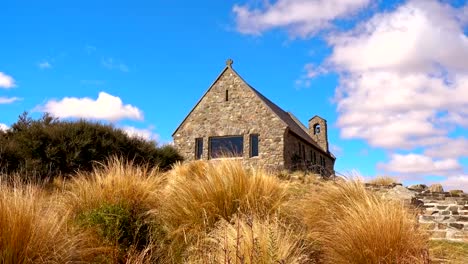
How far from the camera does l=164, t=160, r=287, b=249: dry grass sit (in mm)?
5156

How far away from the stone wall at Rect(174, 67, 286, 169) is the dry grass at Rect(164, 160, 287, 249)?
13580mm

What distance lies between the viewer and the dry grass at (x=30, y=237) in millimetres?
3463

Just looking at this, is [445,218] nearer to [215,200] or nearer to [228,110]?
[215,200]

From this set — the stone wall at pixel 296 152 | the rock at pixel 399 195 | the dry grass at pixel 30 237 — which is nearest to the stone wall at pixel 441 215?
the rock at pixel 399 195

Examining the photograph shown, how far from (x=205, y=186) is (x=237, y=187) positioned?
423 millimetres

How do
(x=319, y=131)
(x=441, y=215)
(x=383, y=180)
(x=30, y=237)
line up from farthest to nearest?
(x=319, y=131)
(x=383, y=180)
(x=441, y=215)
(x=30, y=237)

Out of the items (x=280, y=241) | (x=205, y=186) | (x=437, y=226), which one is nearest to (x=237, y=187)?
(x=205, y=186)

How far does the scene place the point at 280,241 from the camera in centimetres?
409

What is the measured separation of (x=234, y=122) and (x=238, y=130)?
46 cm

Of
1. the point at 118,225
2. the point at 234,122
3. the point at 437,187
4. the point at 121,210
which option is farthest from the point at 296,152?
the point at 118,225

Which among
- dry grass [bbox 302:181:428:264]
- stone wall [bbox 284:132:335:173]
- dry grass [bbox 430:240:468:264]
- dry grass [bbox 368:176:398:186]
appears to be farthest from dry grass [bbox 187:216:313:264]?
stone wall [bbox 284:132:335:173]

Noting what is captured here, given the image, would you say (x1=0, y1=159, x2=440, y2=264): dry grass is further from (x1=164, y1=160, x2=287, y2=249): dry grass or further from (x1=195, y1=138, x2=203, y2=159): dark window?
(x1=195, y1=138, x2=203, y2=159): dark window

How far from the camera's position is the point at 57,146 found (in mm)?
9844

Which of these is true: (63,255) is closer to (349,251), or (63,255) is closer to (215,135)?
(349,251)
